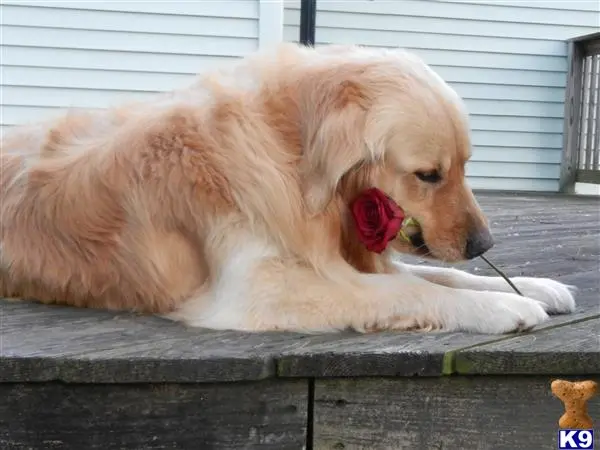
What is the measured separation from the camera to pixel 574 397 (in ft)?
4.41

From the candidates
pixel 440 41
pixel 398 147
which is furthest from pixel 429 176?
pixel 440 41

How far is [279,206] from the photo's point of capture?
1.93 meters

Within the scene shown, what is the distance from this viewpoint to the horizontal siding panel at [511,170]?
7672 millimetres

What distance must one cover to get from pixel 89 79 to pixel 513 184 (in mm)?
4488

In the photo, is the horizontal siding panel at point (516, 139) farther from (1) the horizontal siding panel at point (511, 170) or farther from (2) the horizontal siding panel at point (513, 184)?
(2) the horizontal siding panel at point (513, 184)

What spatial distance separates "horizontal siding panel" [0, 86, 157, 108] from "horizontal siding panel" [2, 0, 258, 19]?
64 cm

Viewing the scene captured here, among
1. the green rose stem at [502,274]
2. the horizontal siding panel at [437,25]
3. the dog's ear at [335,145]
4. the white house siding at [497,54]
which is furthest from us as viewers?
the white house siding at [497,54]

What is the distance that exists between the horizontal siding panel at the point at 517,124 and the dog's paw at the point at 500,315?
603 centimetres

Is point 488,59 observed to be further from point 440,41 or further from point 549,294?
point 549,294

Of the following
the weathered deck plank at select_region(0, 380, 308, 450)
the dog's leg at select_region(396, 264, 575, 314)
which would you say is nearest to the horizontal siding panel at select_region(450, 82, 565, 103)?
the dog's leg at select_region(396, 264, 575, 314)

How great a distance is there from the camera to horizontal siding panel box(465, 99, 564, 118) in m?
7.68

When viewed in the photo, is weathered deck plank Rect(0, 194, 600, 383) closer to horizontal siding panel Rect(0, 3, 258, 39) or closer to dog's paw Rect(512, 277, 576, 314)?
dog's paw Rect(512, 277, 576, 314)

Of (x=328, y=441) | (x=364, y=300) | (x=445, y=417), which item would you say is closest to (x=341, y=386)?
(x=328, y=441)

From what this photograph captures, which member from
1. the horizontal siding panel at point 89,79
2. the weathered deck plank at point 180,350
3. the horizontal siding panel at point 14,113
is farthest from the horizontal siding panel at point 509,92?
the weathered deck plank at point 180,350
